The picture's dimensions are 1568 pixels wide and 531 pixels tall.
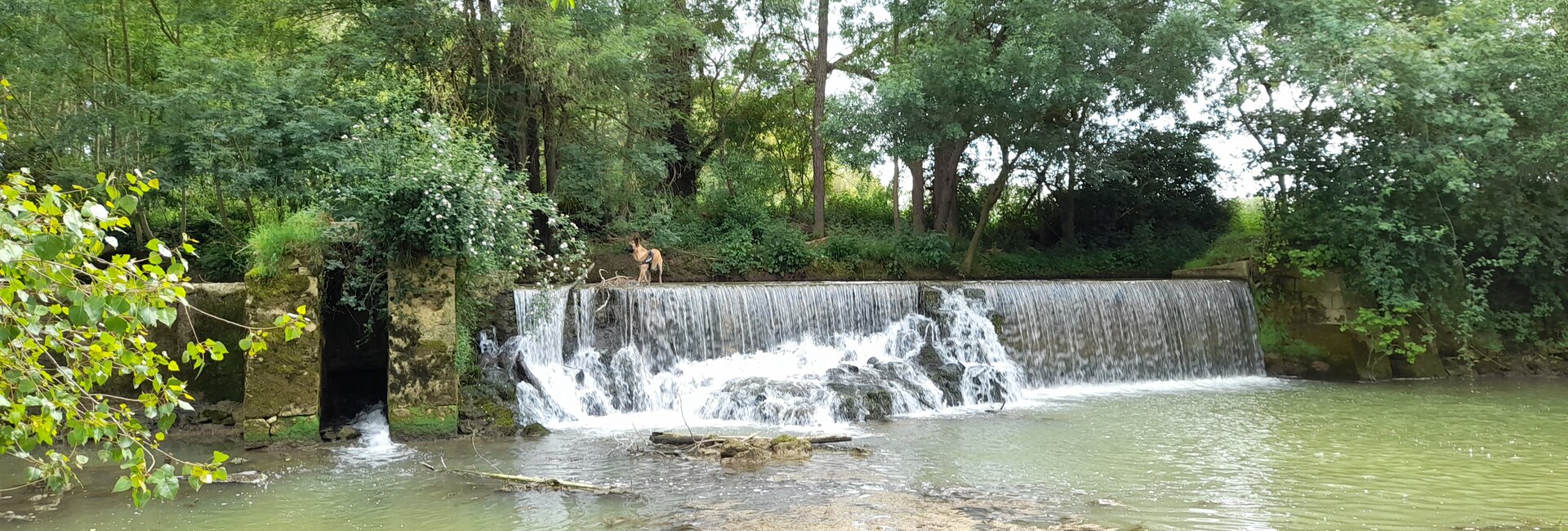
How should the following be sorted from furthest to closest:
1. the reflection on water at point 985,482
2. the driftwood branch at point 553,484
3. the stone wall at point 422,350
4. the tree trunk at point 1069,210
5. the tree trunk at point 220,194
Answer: the tree trunk at point 1069,210 → the tree trunk at point 220,194 → the stone wall at point 422,350 → the driftwood branch at point 553,484 → the reflection on water at point 985,482

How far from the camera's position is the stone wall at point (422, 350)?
319 inches

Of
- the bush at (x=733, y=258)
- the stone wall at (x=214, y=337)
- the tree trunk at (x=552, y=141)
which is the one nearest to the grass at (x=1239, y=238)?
the bush at (x=733, y=258)

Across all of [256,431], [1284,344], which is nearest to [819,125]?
[1284,344]

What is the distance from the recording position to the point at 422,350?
27.0 feet

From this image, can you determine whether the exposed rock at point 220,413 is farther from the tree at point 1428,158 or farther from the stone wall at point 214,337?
the tree at point 1428,158

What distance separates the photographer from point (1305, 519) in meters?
5.11

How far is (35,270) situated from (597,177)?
1109cm

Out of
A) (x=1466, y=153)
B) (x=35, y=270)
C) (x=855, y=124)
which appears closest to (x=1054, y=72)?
(x=855, y=124)

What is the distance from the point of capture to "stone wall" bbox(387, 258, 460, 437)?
8.10 metres

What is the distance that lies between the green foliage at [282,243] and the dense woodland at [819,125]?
0.19 ft

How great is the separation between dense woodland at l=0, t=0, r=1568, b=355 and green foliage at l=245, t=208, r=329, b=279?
0.19ft

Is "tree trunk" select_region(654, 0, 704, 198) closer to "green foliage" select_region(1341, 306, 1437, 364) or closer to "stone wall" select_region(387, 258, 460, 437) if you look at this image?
"stone wall" select_region(387, 258, 460, 437)

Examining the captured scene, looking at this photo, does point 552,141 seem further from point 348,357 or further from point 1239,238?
point 1239,238

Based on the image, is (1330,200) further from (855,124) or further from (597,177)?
(597,177)
